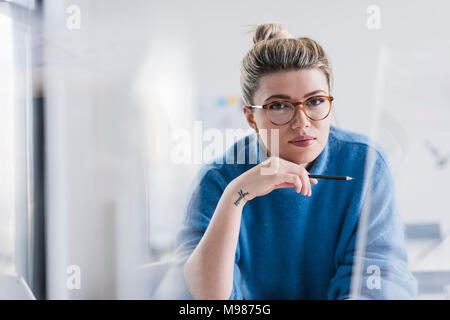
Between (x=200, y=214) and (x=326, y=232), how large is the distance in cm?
23

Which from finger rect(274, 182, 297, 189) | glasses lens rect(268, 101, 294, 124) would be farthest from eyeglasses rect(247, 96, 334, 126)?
finger rect(274, 182, 297, 189)

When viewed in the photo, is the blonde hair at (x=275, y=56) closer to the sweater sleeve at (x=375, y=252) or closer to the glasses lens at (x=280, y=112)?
the glasses lens at (x=280, y=112)

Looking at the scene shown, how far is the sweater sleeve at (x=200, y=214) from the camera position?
0.67 metres

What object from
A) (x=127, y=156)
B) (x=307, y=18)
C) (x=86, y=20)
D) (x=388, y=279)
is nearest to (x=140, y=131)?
(x=127, y=156)

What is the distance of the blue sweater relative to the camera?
660mm

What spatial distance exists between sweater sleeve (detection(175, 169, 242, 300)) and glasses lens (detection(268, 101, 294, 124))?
15cm

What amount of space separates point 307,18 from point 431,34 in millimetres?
233

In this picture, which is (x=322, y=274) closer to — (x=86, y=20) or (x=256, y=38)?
(x=256, y=38)

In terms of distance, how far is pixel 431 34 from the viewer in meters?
0.68

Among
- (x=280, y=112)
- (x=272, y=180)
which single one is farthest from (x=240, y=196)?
(x=280, y=112)

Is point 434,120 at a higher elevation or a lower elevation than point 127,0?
lower

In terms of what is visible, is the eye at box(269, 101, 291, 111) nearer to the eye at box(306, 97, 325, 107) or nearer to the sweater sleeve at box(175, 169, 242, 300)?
the eye at box(306, 97, 325, 107)

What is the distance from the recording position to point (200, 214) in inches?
26.9

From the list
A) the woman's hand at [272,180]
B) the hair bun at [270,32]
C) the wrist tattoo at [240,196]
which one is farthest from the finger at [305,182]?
the hair bun at [270,32]
